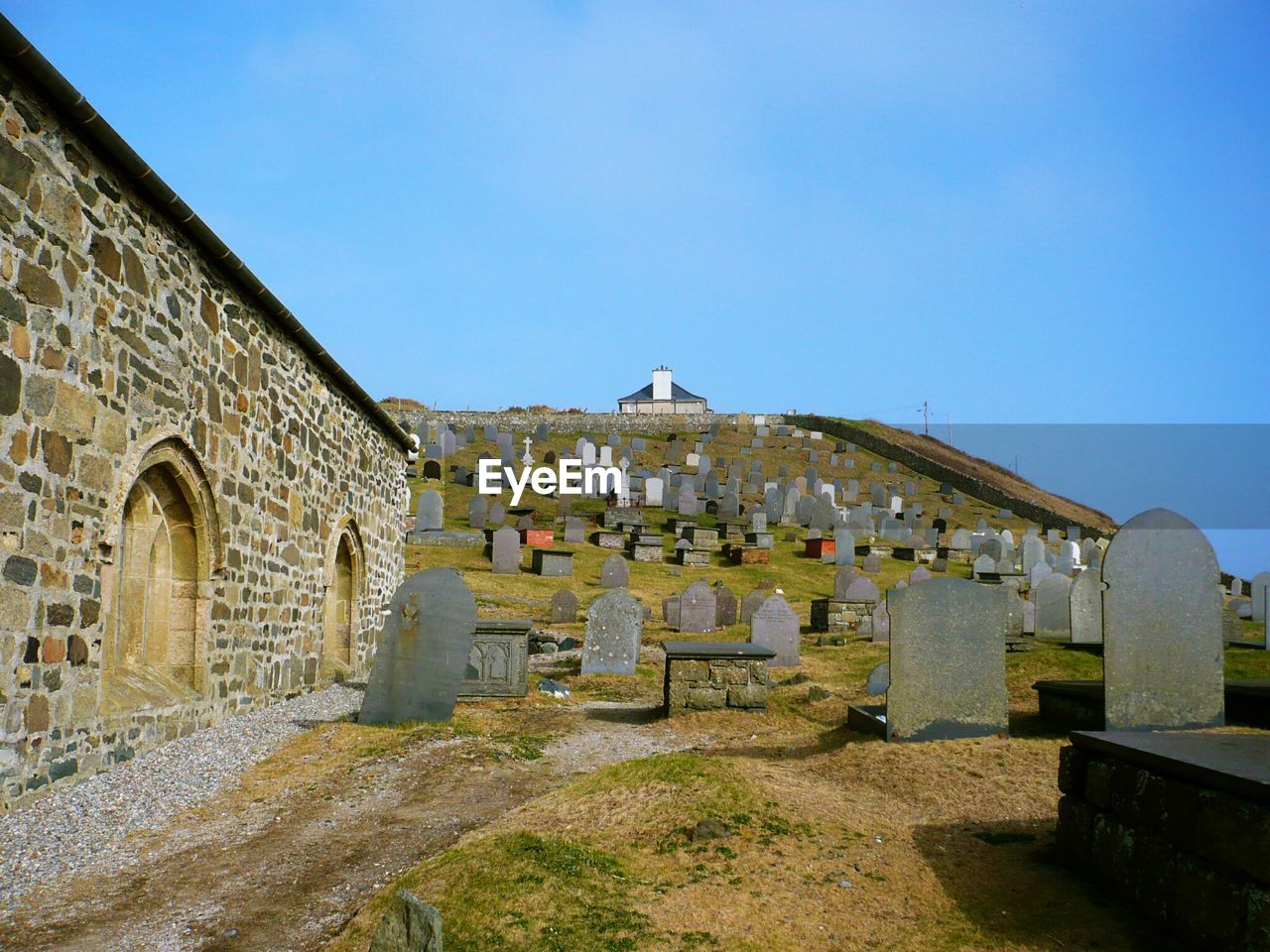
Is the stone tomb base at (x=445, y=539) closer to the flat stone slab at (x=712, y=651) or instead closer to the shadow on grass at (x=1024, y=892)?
the flat stone slab at (x=712, y=651)

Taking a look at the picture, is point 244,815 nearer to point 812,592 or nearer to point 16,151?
point 16,151

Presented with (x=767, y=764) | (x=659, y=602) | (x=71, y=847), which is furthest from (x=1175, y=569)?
(x=659, y=602)

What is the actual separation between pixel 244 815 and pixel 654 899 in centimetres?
334

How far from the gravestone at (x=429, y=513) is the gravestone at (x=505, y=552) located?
4066mm

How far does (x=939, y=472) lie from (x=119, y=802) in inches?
1937

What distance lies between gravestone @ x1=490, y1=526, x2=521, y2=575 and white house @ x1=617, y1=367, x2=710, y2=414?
4290 centimetres

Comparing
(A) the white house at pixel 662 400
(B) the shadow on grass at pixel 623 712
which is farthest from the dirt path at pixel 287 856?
(A) the white house at pixel 662 400

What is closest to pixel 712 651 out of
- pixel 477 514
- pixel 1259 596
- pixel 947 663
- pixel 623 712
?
pixel 623 712

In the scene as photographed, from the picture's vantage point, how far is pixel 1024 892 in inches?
190

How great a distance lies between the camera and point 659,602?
78.3 ft

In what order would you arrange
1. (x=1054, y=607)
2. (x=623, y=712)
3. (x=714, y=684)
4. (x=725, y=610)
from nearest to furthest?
(x=714, y=684), (x=623, y=712), (x=1054, y=607), (x=725, y=610)

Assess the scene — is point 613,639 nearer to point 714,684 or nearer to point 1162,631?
point 714,684

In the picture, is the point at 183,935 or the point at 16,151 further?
the point at 16,151

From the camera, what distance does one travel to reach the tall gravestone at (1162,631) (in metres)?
7.58
